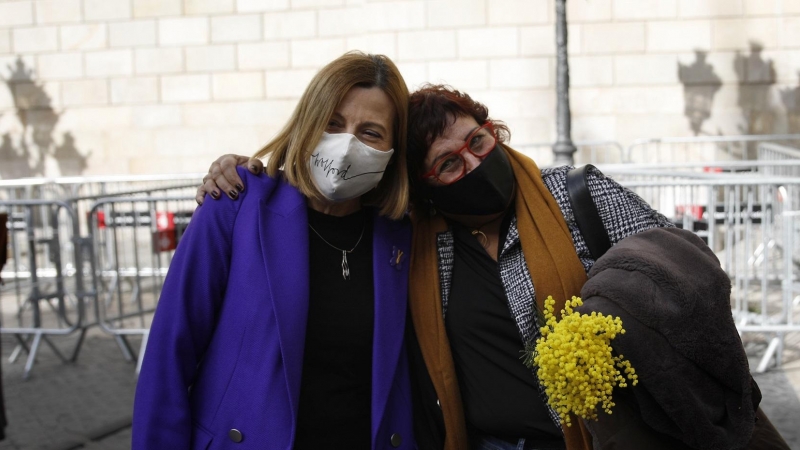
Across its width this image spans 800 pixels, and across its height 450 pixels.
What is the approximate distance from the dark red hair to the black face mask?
→ 0.12m

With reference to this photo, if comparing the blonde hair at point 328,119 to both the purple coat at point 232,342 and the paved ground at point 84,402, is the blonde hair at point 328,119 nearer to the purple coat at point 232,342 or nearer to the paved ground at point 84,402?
the purple coat at point 232,342

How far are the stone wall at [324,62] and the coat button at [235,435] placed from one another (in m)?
10.0

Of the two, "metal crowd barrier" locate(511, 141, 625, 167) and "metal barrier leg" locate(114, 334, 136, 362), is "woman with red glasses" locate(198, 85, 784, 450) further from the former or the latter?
"metal crowd barrier" locate(511, 141, 625, 167)

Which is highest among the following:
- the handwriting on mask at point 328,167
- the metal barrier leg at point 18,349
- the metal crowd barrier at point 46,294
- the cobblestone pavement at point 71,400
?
→ the handwriting on mask at point 328,167

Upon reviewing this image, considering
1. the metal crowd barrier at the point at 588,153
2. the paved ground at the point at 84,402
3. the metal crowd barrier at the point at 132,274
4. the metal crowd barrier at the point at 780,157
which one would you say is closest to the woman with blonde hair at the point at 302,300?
the paved ground at the point at 84,402

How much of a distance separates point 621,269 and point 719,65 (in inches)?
432

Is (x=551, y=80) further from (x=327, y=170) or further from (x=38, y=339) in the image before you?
(x=327, y=170)

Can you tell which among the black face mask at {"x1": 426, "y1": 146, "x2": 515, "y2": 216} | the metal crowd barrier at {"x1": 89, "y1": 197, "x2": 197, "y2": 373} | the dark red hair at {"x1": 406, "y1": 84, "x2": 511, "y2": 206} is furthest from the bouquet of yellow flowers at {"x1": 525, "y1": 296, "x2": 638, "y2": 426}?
the metal crowd barrier at {"x1": 89, "y1": 197, "x2": 197, "y2": 373}

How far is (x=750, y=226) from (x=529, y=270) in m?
4.67

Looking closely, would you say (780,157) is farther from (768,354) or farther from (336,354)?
(336,354)

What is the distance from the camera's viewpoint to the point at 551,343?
7.20ft

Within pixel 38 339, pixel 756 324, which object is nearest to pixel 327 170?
pixel 756 324

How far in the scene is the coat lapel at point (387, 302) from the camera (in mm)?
2418

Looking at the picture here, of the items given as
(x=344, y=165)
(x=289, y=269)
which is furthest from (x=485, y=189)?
(x=289, y=269)
